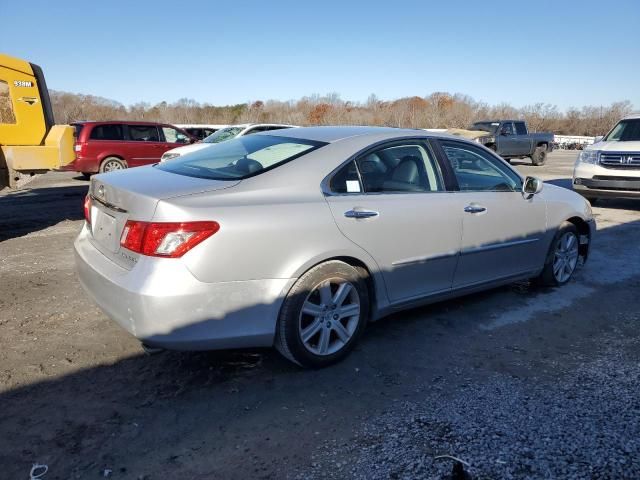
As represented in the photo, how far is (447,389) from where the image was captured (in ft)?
10.5

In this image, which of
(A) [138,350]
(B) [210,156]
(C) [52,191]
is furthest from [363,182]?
(C) [52,191]

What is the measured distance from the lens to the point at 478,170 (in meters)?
4.49

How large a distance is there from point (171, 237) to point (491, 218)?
8.77 ft

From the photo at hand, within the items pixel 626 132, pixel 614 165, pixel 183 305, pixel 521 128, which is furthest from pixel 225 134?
pixel 521 128

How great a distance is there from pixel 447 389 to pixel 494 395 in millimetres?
280

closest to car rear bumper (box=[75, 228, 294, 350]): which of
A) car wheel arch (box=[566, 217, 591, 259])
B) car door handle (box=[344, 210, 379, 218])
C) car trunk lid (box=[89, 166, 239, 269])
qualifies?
car trunk lid (box=[89, 166, 239, 269])

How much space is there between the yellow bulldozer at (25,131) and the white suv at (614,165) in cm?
954

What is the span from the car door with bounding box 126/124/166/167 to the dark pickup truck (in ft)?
38.5

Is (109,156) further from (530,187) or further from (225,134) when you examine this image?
(530,187)

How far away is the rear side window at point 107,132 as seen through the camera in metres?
13.1

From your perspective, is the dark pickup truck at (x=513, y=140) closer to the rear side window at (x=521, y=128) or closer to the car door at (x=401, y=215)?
the rear side window at (x=521, y=128)

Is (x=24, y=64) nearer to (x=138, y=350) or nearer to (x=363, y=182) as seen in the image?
(x=138, y=350)

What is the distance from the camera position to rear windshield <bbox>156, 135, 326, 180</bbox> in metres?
3.47

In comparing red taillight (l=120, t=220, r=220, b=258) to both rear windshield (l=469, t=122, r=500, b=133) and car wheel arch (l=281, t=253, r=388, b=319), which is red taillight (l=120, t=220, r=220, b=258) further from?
rear windshield (l=469, t=122, r=500, b=133)
